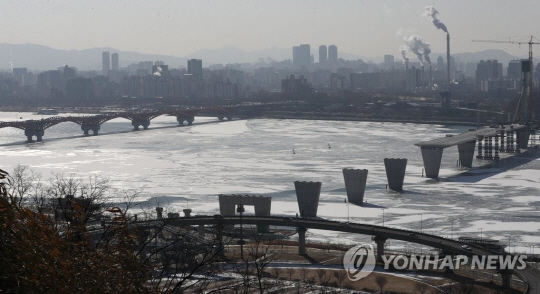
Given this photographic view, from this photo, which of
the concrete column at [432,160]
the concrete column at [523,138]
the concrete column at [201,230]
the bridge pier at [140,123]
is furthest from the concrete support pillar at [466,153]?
the bridge pier at [140,123]

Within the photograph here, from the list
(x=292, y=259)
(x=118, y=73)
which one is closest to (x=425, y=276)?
(x=292, y=259)

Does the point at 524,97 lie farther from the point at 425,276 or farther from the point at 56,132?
the point at 425,276

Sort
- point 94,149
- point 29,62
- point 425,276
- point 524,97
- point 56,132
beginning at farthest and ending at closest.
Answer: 1. point 29,62
2. point 56,132
3. point 524,97
4. point 94,149
5. point 425,276

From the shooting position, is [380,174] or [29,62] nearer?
[380,174]

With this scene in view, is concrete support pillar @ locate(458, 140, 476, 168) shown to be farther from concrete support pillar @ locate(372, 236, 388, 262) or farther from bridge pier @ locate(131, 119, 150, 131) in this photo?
bridge pier @ locate(131, 119, 150, 131)

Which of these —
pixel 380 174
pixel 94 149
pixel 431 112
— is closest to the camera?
pixel 380 174

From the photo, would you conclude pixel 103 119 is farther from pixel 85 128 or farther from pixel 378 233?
pixel 378 233

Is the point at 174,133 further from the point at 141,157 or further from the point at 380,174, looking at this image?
the point at 380,174
